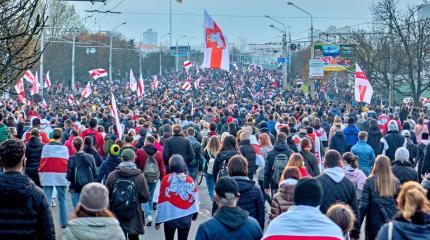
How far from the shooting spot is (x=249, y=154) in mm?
14539

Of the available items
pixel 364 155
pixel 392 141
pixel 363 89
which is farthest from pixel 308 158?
pixel 363 89

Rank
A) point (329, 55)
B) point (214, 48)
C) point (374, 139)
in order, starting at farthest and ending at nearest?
point (329, 55)
point (214, 48)
point (374, 139)

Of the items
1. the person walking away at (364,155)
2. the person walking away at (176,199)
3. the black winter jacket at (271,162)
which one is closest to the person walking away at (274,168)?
the black winter jacket at (271,162)

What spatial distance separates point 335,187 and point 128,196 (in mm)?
2315

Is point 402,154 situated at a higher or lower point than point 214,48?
lower

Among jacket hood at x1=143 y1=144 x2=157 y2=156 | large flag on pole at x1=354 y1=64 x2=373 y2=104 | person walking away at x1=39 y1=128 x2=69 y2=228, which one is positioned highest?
large flag on pole at x1=354 y1=64 x2=373 y2=104

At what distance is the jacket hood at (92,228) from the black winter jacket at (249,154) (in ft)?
26.3

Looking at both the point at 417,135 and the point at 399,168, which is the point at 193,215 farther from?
the point at 417,135

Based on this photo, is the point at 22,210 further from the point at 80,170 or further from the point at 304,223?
the point at 80,170

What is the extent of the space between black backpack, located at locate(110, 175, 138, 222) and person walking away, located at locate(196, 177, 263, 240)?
10.3 feet

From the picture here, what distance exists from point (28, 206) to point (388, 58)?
4005 centimetres

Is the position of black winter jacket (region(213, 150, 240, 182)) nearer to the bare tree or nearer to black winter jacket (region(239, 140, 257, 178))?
black winter jacket (region(239, 140, 257, 178))

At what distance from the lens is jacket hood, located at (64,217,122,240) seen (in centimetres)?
647

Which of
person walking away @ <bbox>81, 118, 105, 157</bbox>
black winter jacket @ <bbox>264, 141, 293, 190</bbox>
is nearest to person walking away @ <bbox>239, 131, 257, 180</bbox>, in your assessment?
black winter jacket @ <bbox>264, 141, 293, 190</bbox>
